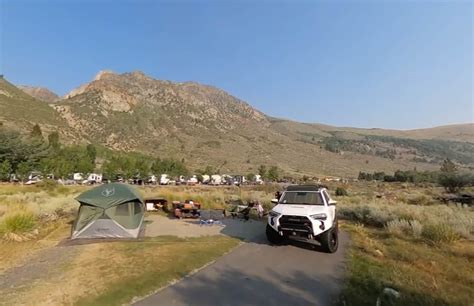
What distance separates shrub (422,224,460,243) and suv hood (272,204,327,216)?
4.70 m

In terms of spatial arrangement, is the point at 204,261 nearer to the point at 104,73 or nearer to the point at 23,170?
the point at 23,170

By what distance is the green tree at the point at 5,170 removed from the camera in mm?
48312

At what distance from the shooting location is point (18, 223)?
1313cm

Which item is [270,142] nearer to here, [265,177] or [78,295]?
[265,177]

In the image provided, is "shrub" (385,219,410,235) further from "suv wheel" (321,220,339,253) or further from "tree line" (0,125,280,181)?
"tree line" (0,125,280,181)

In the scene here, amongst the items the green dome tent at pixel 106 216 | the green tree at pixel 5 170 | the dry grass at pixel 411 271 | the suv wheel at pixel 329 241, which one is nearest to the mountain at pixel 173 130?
the green tree at pixel 5 170

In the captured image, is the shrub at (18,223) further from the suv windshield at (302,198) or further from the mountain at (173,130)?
the mountain at (173,130)

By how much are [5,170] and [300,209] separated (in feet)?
167

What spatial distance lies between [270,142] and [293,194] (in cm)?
11905

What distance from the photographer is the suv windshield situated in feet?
37.5

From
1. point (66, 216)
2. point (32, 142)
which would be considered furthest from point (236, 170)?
point (66, 216)

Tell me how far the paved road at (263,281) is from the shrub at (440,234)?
421 cm

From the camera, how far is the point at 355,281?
753 cm

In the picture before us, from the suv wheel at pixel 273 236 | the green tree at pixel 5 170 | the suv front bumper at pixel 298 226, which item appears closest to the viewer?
the suv front bumper at pixel 298 226
